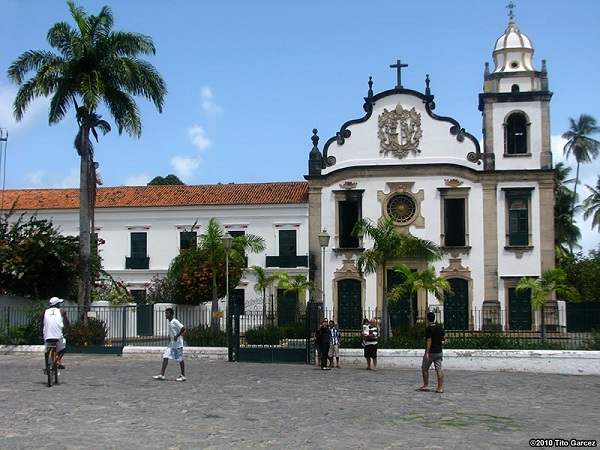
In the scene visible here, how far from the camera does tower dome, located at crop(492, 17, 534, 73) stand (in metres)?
35.9

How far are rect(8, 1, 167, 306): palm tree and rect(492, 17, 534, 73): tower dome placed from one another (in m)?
16.9

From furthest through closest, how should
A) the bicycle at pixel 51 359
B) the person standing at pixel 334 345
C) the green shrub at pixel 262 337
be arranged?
the green shrub at pixel 262 337
the person standing at pixel 334 345
the bicycle at pixel 51 359

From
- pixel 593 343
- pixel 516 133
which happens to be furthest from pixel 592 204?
pixel 593 343

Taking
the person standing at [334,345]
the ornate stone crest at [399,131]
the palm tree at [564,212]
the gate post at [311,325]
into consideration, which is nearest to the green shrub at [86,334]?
the gate post at [311,325]

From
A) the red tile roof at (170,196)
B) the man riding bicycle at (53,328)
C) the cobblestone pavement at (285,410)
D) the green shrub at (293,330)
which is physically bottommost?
the cobblestone pavement at (285,410)

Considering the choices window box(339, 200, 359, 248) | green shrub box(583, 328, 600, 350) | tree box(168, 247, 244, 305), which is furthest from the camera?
window box(339, 200, 359, 248)

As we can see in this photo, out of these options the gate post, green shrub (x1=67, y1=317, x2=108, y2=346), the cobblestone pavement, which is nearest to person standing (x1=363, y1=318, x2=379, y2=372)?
the cobblestone pavement

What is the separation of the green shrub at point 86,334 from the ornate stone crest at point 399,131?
16.6m

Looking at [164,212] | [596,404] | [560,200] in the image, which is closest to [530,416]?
[596,404]

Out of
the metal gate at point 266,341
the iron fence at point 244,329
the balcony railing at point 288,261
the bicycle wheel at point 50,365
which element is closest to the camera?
the bicycle wheel at point 50,365

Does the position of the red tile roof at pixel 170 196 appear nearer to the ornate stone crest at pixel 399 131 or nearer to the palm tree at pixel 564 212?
the ornate stone crest at pixel 399 131

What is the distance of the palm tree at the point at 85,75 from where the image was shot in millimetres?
26531

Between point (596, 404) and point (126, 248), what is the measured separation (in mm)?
31462

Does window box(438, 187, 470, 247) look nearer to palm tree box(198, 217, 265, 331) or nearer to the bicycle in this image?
palm tree box(198, 217, 265, 331)
